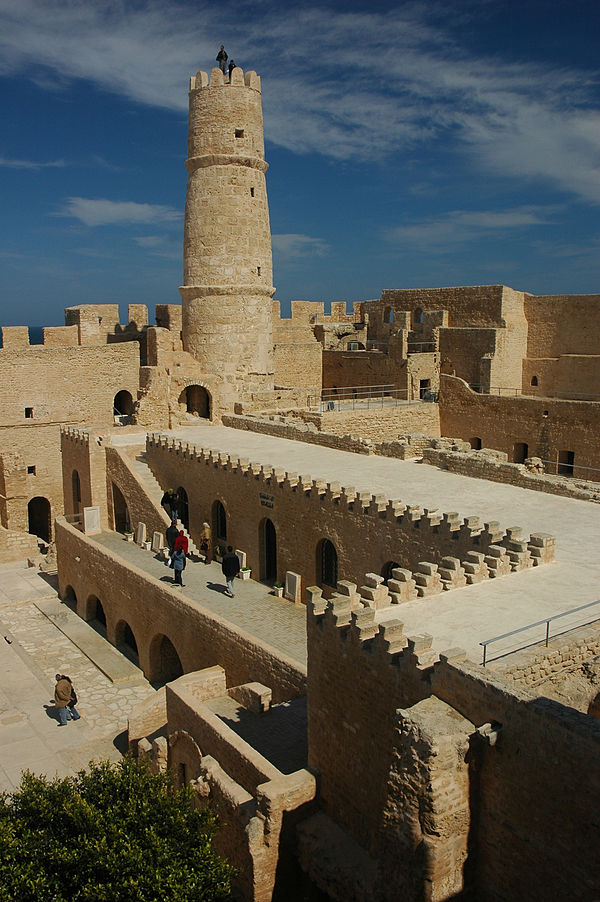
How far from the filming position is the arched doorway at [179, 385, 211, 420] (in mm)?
27062

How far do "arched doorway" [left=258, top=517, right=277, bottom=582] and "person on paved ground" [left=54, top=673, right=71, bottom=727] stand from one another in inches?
196

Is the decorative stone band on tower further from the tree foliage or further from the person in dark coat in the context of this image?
the tree foliage

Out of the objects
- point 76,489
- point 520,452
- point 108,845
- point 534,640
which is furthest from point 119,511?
point 534,640

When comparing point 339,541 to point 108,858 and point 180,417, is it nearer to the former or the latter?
point 108,858

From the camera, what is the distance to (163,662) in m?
17.0

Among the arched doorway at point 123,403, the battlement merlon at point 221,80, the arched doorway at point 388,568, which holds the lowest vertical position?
the arched doorway at point 388,568

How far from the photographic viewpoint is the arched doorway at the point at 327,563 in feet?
52.0

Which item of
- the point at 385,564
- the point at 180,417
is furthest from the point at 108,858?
the point at 180,417

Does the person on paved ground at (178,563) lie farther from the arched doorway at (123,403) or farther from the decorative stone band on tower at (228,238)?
the arched doorway at (123,403)

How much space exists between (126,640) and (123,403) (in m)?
14.6

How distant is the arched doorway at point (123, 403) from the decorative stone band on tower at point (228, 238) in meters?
5.16

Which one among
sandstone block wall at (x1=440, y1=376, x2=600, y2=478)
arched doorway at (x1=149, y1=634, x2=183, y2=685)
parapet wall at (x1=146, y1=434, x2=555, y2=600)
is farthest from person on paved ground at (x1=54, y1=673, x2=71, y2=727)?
sandstone block wall at (x1=440, y1=376, x2=600, y2=478)

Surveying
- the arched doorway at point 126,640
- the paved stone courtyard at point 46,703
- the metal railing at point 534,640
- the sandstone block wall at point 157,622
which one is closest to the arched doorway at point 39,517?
the sandstone block wall at point 157,622

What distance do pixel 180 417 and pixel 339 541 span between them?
12240mm
